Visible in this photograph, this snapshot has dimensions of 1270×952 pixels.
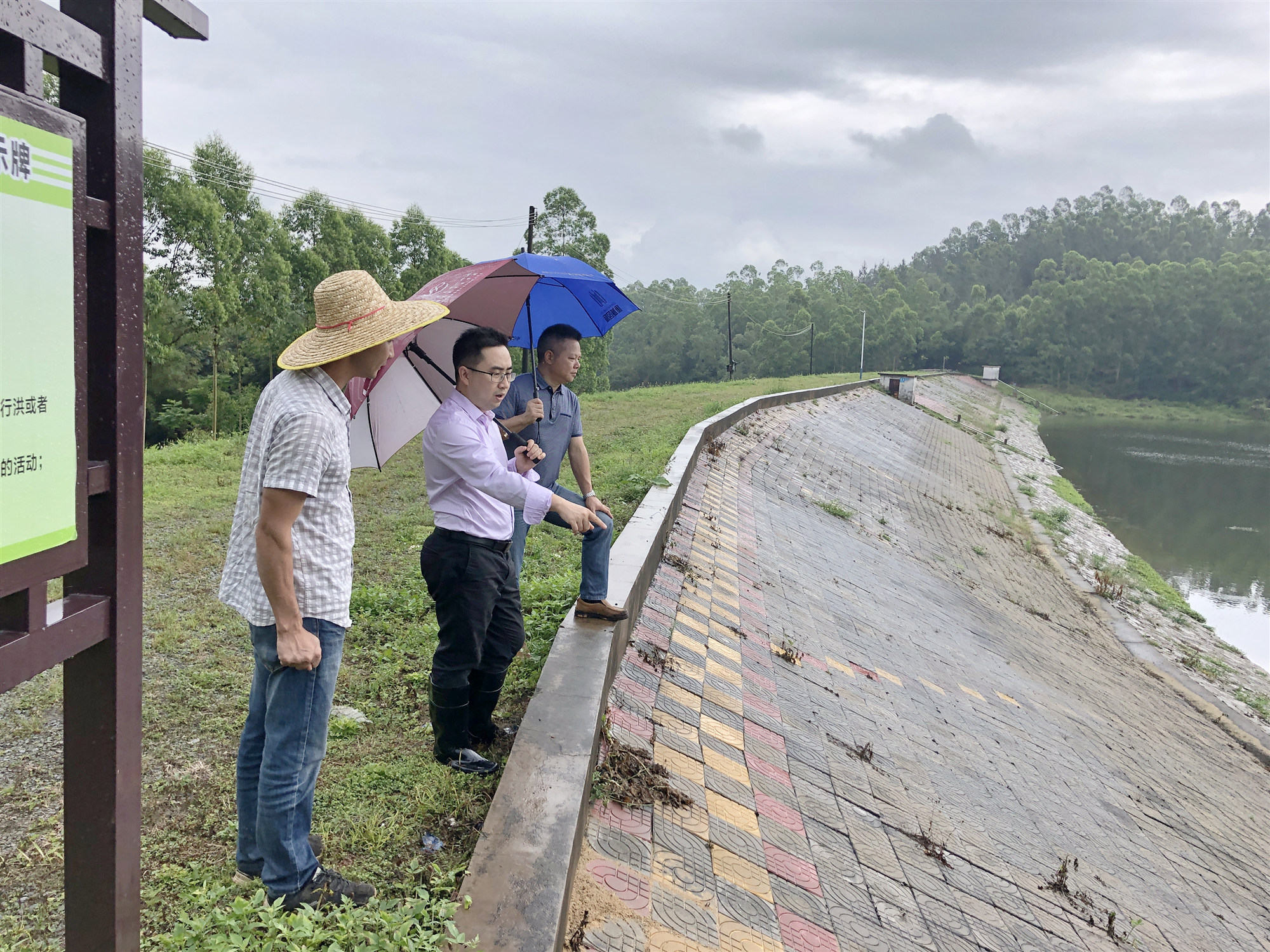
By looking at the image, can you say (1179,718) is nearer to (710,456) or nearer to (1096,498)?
(710,456)

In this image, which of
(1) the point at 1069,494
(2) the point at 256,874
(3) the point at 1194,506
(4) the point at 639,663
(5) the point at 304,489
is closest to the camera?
(5) the point at 304,489

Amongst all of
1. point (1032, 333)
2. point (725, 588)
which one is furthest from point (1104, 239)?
point (725, 588)

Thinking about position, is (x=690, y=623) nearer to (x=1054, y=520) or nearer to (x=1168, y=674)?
(x=1168, y=674)

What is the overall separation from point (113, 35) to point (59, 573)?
997mm

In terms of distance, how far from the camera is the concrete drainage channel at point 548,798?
7.50ft

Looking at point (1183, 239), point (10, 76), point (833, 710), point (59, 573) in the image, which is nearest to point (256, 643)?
point (59, 573)

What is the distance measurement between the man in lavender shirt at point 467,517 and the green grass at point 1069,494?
2128 centimetres

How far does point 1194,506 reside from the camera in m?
25.6

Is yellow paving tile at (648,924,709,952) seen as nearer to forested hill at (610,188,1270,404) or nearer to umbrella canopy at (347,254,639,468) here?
umbrella canopy at (347,254,639,468)

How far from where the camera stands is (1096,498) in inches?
1023

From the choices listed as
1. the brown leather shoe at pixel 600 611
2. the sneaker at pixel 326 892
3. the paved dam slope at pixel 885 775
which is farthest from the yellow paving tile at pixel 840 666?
the sneaker at pixel 326 892

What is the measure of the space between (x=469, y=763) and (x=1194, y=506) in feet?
91.7

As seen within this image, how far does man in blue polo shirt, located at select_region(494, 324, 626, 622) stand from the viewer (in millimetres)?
3852

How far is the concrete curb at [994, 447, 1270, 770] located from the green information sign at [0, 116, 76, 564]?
Answer: 33.6 ft
